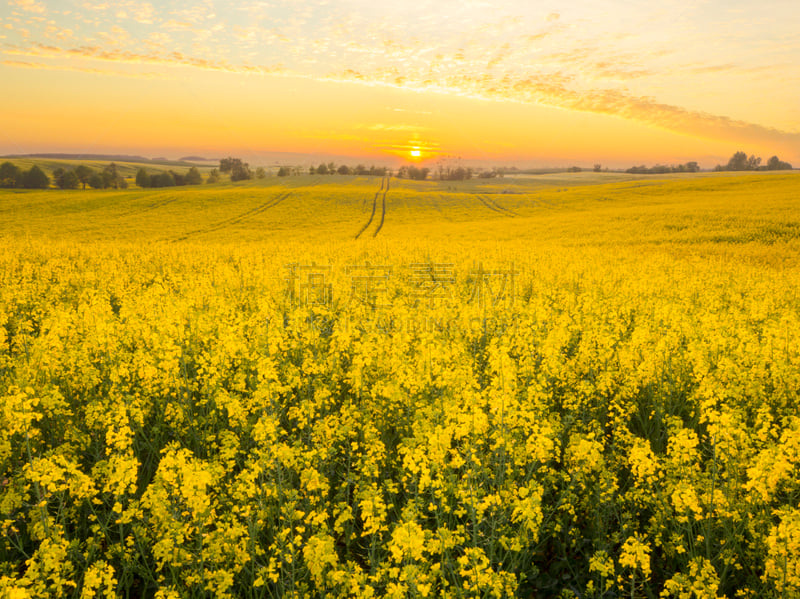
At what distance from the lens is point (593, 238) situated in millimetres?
29656

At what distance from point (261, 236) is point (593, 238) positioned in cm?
2766

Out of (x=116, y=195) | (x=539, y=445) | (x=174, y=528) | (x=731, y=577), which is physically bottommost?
(x=731, y=577)

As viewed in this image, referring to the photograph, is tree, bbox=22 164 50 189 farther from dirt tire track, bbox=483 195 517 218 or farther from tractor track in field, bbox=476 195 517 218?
dirt tire track, bbox=483 195 517 218

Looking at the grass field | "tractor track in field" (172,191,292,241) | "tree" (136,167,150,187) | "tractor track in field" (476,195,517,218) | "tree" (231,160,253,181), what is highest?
"tree" (231,160,253,181)

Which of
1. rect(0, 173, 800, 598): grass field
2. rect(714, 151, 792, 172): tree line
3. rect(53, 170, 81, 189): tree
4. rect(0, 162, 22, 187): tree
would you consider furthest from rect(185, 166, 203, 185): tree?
rect(714, 151, 792, 172): tree line

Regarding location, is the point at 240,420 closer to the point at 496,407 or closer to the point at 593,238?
the point at 496,407

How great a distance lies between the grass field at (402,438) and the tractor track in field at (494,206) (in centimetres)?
3994

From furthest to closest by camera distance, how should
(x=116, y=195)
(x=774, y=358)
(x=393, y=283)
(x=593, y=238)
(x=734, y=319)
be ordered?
(x=116, y=195)
(x=593, y=238)
(x=393, y=283)
(x=734, y=319)
(x=774, y=358)

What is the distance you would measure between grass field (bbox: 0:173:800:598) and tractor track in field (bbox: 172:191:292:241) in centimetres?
2683

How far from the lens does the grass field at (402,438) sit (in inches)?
157

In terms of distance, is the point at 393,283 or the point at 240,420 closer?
the point at 240,420

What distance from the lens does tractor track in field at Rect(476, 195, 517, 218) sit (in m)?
55.3

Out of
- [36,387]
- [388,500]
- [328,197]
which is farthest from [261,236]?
[388,500]

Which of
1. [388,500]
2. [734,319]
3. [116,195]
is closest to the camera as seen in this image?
[388,500]
